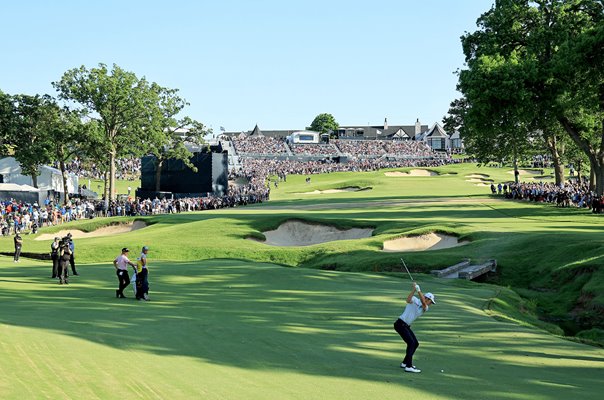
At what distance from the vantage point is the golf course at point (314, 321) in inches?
504

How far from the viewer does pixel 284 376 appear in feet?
43.9

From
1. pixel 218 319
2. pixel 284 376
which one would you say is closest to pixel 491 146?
pixel 218 319

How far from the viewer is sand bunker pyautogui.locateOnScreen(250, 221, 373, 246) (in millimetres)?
49438

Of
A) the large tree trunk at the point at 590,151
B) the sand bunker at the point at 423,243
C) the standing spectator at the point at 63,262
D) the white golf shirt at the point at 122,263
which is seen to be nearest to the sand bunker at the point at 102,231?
the sand bunker at the point at 423,243

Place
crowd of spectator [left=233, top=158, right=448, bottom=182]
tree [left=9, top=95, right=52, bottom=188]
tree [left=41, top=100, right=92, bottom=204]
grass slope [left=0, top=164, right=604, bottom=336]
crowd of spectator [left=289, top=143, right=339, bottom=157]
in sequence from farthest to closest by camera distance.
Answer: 1. crowd of spectator [left=289, top=143, right=339, bottom=157]
2. crowd of spectator [left=233, top=158, right=448, bottom=182]
3. tree [left=9, top=95, right=52, bottom=188]
4. tree [left=41, top=100, right=92, bottom=204]
5. grass slope [left=0, top=164, right=604, bottom=336]

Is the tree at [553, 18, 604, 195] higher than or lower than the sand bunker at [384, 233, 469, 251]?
higher

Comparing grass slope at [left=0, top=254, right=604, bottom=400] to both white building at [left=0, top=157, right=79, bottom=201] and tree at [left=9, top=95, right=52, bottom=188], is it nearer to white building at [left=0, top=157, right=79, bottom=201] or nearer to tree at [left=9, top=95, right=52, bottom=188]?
tree at [left=9, top=95, right=52, bottom=188]

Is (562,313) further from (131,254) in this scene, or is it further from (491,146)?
(491,146)

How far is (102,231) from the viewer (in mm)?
55969

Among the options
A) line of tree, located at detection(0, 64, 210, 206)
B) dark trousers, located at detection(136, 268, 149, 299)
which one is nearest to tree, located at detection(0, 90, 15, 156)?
line of tree, located at detection(0, 64, 210, 206)

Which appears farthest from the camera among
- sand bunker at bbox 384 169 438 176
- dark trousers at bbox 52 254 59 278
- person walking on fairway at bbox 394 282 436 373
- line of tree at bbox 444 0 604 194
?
sand bunker at bbox 384 169 438 176

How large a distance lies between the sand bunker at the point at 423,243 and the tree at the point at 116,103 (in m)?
36.4

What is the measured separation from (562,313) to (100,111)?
5561cm

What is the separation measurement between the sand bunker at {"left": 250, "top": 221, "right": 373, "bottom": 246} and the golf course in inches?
109
